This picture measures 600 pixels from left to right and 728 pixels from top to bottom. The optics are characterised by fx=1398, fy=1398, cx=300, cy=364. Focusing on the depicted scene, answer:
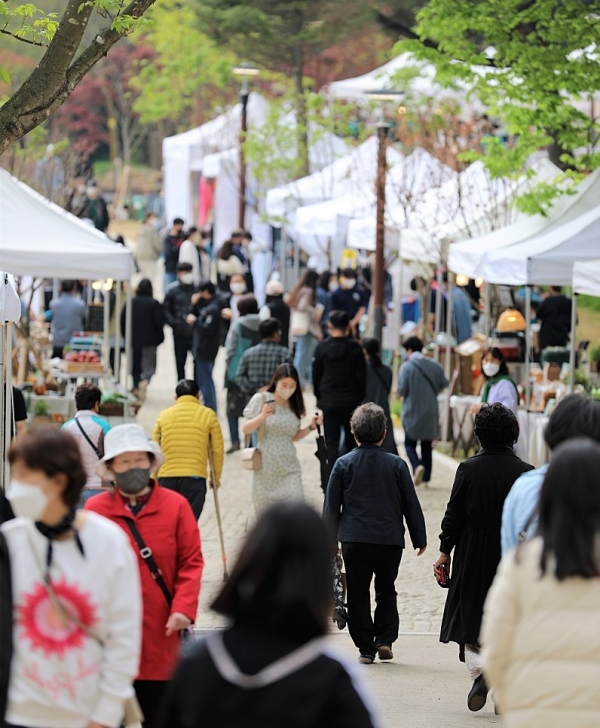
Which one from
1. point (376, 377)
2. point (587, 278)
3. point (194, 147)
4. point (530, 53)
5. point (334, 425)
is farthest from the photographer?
point (194, 147)

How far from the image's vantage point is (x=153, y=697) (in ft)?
17.1

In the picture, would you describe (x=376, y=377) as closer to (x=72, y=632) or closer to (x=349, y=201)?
(x=72, y=632)

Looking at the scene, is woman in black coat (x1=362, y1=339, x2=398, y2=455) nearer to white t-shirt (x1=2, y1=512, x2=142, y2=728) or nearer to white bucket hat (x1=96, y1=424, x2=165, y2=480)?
white bucket hat (x1=96, y1=424, x2=165, y2=480)

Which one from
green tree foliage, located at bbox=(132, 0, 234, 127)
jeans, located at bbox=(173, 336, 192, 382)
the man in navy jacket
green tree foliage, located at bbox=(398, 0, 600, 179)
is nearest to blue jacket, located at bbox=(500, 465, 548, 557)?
the man in navy jacket

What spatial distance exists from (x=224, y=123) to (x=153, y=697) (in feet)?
113

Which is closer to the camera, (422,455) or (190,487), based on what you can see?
(190,487)

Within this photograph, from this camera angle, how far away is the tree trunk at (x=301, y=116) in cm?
3151

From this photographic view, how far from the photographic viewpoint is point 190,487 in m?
9.88

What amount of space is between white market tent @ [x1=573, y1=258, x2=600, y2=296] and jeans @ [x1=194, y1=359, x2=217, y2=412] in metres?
7.57

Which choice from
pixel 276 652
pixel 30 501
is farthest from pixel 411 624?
pixel 276 652

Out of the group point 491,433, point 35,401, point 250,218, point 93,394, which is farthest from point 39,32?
point 250,218

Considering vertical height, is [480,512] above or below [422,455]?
above

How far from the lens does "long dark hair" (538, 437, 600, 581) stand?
3771 mm

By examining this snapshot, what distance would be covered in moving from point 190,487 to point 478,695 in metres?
3.34
